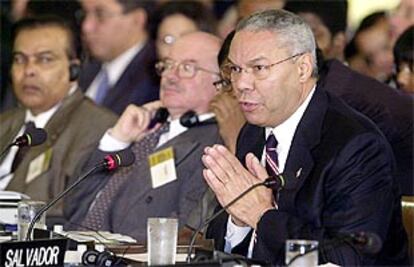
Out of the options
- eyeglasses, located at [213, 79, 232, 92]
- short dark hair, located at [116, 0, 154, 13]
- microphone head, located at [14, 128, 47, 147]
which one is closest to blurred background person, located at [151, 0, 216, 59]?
short dark hair, located at [116, 0, 154, 13]

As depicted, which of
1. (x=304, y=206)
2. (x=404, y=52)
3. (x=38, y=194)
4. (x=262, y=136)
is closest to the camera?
(x=304, y=206)

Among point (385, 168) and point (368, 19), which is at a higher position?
point (368, 19)

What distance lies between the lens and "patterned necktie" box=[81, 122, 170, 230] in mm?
5227

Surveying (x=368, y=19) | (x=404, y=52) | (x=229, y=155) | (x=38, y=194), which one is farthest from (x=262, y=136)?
A: (x=368, y=19)

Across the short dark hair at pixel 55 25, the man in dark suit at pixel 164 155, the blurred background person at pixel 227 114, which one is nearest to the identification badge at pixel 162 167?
the man in dark suit at pixel 164 155

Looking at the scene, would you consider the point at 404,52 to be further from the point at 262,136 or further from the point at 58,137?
the point at 58,137

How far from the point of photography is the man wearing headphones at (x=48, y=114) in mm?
5789

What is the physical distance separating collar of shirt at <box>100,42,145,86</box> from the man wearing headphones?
3.48 feet

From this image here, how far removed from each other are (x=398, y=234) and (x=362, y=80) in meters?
1.16

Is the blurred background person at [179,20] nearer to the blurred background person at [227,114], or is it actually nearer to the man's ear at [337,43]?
the man's ear at [337,43]

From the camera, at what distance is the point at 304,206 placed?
375 cm

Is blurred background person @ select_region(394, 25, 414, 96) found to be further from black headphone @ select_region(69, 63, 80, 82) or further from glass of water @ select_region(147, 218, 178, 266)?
glass of water @ select_region(147, 218, 178, 266)

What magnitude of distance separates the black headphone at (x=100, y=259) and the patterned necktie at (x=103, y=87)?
13.4 feet

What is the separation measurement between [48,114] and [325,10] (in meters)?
1.57
